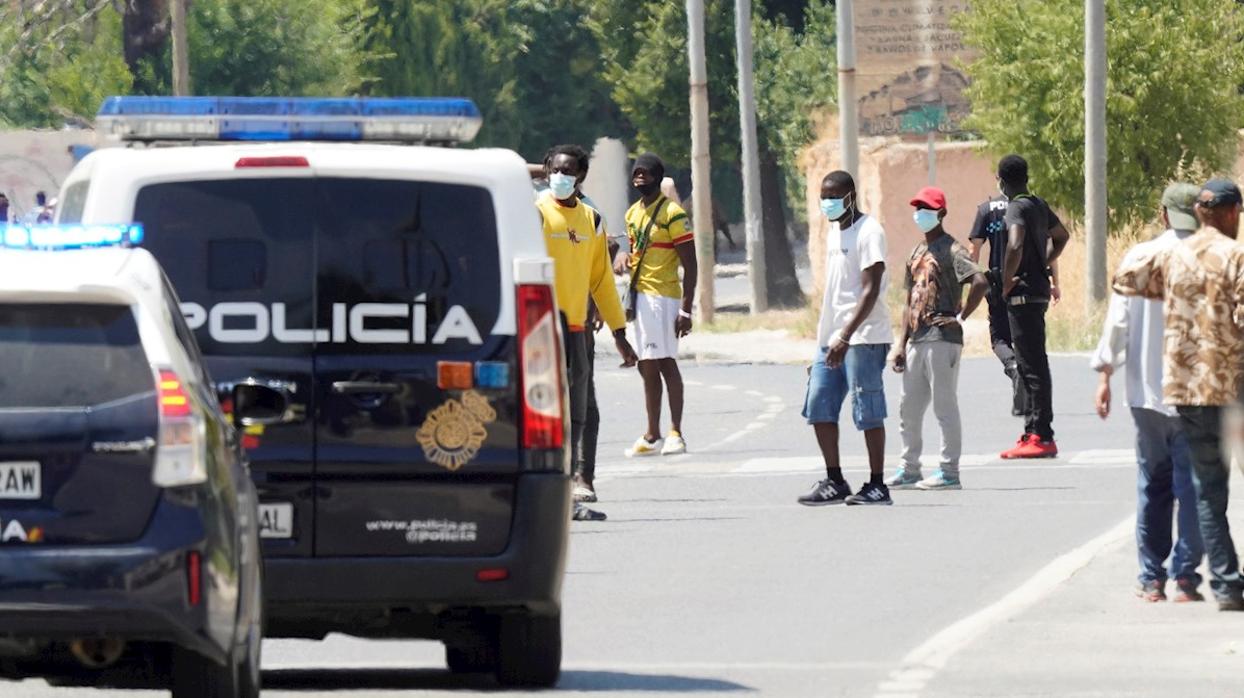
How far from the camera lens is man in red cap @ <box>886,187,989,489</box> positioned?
16.4 m

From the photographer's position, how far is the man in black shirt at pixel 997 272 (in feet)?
61.1

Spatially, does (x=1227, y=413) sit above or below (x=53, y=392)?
below

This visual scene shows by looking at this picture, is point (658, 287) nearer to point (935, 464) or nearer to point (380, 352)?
point (935, 464)

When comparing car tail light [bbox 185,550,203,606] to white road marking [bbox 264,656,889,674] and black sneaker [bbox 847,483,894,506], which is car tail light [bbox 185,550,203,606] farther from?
black sneaker [bbox 847,483,894,506]

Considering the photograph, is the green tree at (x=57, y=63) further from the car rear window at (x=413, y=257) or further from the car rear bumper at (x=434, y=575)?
the car rear bumper at (x=434, y=575)

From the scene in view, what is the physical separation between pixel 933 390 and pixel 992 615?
491 cm

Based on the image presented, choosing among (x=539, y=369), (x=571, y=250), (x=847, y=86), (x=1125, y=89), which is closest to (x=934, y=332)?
(x=571, y=250)

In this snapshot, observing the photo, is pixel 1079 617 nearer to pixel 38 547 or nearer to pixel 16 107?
pixel 38 547

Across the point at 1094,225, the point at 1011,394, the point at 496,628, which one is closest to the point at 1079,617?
the point at 496,628

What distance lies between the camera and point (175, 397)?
24.8 feet

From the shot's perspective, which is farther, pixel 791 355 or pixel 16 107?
pixel 16 107

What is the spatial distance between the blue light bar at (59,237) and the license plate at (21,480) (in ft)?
2.25

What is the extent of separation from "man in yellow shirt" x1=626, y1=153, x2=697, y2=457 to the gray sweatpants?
2.11 m

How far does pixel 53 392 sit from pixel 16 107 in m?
54.3
